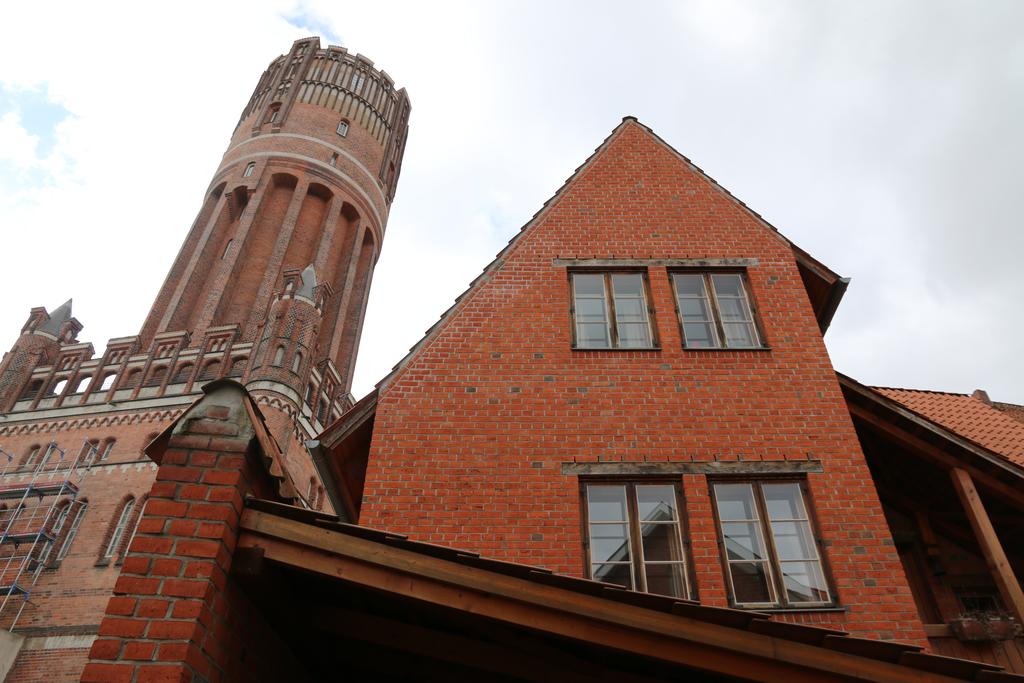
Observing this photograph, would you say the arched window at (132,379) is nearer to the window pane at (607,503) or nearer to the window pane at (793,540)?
the window pane at (607,503)

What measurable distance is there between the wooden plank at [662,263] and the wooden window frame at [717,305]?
0.20ft

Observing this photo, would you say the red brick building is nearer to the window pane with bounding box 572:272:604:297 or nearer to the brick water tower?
the window pane with bounding box 572:272:604:297

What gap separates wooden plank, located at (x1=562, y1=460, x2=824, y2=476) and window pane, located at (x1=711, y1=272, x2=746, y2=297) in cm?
267

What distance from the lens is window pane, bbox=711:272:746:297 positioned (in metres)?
10.1

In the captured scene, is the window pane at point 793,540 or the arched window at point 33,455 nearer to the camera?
the window pane at point 793,540

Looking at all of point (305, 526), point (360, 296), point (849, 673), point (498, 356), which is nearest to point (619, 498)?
point (498, 356)

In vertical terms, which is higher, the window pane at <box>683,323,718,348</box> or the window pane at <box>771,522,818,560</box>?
Answer: the window pane at <box>683,323,718,348</box>

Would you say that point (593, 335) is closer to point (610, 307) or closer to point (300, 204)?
point (610, 307)

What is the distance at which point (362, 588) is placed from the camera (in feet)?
13.9

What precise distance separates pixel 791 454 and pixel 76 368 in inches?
1166

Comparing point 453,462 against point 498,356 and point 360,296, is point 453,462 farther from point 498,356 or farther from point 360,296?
Answer: point 360,296

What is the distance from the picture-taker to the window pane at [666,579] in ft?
24.2

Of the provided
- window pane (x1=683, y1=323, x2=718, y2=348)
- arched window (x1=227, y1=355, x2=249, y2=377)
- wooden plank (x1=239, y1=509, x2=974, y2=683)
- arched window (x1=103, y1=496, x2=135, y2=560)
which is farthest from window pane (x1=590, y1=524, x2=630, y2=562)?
arched window (x1=227, y1=355, x2=249, y2=377)

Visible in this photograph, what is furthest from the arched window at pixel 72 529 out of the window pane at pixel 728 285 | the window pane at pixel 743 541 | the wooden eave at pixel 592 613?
the wooden eave at pixel 592 613
